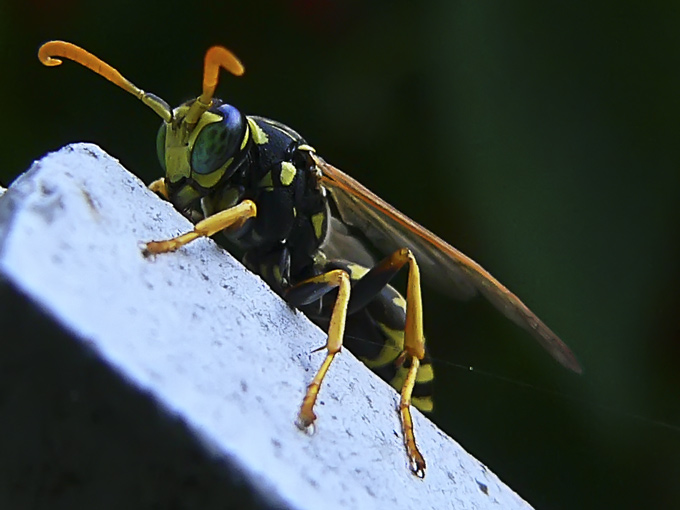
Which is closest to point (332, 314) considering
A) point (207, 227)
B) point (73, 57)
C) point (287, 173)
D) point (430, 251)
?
point (207, 227)

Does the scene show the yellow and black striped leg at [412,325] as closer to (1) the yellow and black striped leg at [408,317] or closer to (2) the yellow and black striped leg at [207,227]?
(1) the yellow and black striped leg at [408,317]

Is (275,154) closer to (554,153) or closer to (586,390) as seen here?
(554,153)

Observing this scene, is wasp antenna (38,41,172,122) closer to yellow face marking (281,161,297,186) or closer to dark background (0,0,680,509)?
yellow face marking (281,161,297,186)

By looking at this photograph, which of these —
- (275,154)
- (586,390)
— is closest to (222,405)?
(275,154)

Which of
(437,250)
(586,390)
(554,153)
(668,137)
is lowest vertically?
(586,390)

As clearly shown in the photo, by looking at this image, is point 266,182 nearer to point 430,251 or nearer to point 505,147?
point 430,251

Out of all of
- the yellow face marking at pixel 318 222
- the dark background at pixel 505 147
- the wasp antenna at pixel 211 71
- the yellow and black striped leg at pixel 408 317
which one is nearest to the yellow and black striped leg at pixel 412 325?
the yellow and black striped leg at pixel 408 317

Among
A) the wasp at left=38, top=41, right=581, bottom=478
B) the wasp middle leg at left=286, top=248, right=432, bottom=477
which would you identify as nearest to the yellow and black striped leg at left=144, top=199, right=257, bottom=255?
Answer: the wasp at left=38, top=41, right=581, bottom=478
